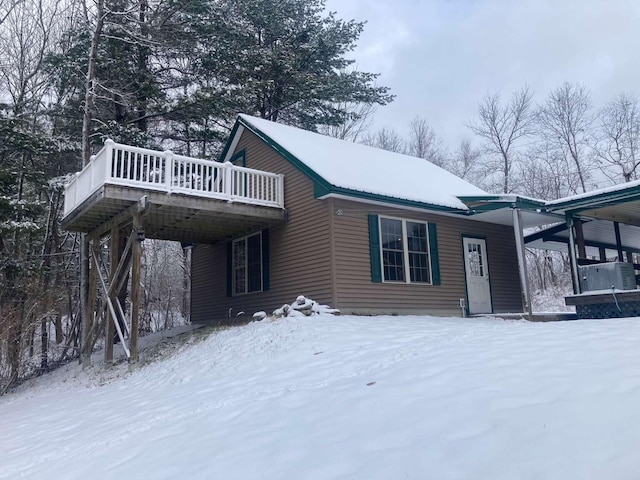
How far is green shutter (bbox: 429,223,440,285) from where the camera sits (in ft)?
40.3

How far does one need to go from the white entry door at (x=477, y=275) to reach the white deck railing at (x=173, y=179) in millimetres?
5039

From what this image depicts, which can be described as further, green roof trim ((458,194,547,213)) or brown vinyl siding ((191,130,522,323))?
green roof trim ((458,194,547,213))

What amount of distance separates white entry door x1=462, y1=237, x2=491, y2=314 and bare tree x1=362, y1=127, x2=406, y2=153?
18.8 m

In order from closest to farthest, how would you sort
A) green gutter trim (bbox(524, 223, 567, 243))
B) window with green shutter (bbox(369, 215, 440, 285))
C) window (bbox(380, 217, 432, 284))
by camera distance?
window with green shutter (bbox(369, 215, 440, 285)) → window (bbox(380, 217, 432, 284)) → green gutter trim (bbox(524, 223, 567, 243))

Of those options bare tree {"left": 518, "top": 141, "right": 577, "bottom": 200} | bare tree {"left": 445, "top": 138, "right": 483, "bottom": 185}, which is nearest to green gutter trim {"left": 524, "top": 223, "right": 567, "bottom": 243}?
bare tree {"left": 518, "top": 141, "right": 577, "bottom": 200}

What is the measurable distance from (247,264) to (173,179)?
3.70 metres

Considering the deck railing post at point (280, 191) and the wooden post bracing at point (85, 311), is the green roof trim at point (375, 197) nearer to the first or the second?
the deck railing post at point (280, 191)

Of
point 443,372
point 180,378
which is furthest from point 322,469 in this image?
point 180,378

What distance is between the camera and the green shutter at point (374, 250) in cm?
1123

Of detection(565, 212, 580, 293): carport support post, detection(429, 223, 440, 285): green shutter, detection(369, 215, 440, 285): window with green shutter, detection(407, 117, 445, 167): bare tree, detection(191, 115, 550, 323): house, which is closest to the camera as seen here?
detection(565, 212, 580, 293): carport support post

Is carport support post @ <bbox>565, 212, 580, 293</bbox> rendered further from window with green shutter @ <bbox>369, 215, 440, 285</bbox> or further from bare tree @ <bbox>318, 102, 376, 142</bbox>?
bare tree @ <bbox>318, 102, 376, 142</bbox>

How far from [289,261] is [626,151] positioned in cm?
2341

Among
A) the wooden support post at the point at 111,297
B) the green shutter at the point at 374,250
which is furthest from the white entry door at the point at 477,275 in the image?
the wooden support post at the point at 111,297

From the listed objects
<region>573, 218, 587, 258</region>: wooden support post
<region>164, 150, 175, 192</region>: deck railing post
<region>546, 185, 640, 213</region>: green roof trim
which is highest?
<region>164, 150, 175, 192</region>: deck railing post
